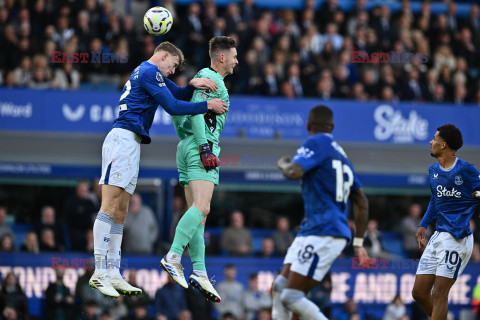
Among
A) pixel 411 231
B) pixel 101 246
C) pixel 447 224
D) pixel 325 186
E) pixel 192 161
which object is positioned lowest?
pixel 411 231

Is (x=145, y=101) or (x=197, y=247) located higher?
(x=145, y=101)

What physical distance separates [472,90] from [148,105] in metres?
12.8

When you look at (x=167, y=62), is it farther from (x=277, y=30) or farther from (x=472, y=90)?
(x=472, y=90)

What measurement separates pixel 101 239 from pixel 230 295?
7099 millimetres

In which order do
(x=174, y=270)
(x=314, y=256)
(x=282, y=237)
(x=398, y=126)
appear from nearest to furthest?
(x=314, y=256), (x=174, y=270), (x=282, y=237), (x=398, y=126)

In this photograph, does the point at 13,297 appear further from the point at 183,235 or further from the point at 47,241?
the point at 183,235

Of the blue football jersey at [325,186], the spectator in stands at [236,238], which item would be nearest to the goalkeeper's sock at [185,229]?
the blue football jersey at [325,186]

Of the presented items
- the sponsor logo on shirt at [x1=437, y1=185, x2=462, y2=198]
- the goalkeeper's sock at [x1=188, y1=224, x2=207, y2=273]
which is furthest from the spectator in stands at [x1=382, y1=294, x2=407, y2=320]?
the goalkeeper's sock at [x1=188, y1=224, x2=207, y2=273]

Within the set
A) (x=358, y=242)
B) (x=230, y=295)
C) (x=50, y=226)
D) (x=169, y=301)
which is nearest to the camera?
(x=358, y=242)

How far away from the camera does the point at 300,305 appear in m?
8.62

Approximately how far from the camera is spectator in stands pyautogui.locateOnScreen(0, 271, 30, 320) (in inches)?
614

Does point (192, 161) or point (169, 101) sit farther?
point (192, 161)

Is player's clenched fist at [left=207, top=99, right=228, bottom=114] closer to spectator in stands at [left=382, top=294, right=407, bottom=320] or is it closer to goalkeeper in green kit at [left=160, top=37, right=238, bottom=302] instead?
goalkeeper in green kit at [left=160, top=37, right=238, bottom=302]

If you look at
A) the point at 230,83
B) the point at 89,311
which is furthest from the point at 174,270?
the point at 230,83
